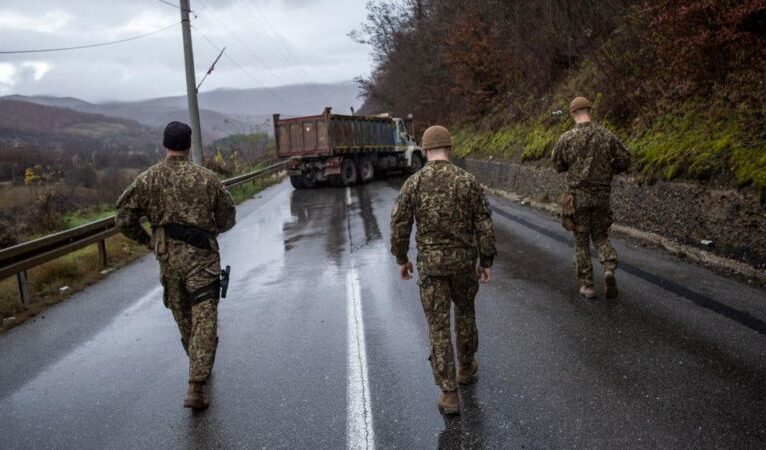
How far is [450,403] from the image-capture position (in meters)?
3.82

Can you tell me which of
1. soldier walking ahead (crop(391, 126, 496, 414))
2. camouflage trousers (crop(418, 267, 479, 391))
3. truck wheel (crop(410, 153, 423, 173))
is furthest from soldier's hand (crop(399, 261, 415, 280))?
truck wheel (crop(410, 153, 423, 173))

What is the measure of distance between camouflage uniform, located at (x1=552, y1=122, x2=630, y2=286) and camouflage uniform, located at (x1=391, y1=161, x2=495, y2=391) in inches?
102

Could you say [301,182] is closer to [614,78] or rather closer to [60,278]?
[614,78]

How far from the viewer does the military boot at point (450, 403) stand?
3.80m

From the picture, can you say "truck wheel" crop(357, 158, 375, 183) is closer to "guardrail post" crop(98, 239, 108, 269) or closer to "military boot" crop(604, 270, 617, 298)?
"guardrail post" crop(98, 239, 108, 269)

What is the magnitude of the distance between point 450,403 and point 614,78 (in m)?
11.1

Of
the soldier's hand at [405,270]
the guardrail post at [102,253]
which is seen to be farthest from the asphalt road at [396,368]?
the guardrail post at [102,253]

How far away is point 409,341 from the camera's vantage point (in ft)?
17.1

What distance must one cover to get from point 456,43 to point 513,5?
13.6 feet

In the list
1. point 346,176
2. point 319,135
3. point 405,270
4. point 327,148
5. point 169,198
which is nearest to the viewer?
point 405,270

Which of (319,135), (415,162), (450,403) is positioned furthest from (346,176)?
(450,403)

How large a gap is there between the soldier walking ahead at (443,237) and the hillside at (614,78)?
450 cm

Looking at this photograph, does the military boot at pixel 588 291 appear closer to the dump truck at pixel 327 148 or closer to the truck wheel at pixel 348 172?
the dump truck at pixel 327 148

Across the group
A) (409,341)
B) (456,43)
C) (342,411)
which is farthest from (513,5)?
(342,411)
